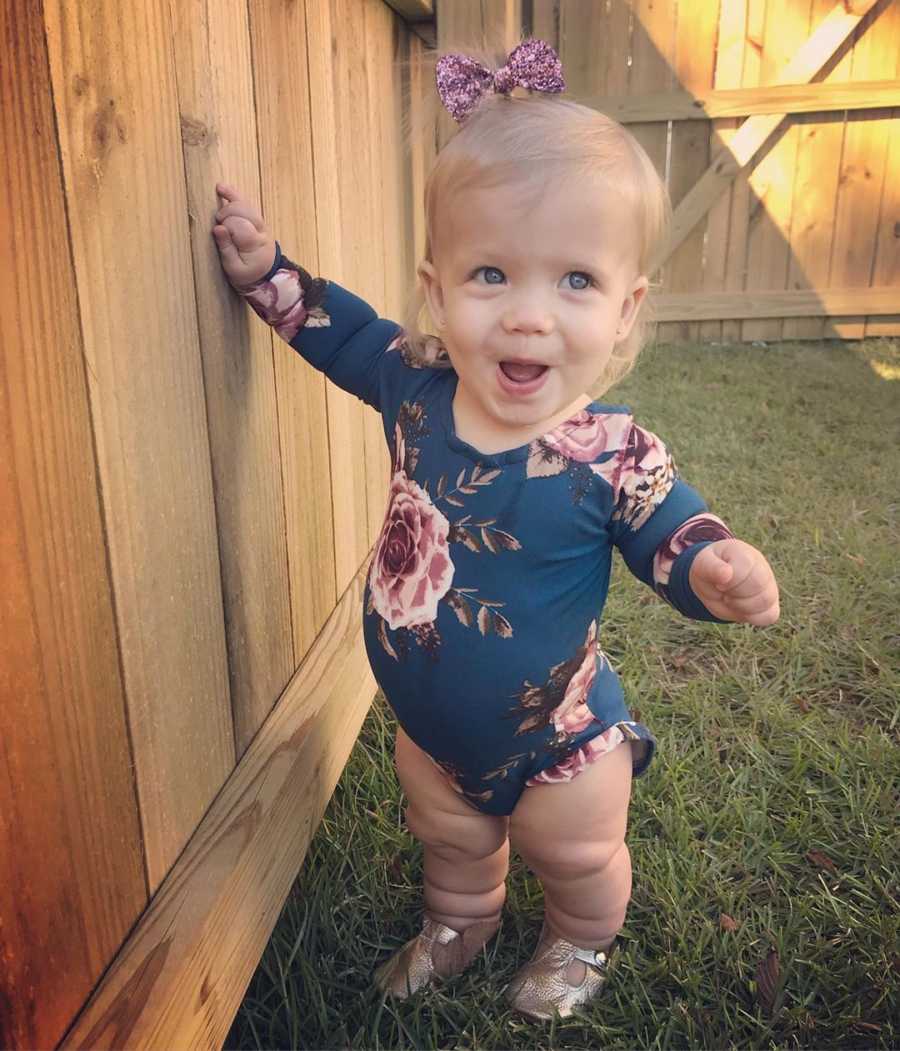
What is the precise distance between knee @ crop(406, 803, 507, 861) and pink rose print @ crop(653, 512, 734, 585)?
444mm

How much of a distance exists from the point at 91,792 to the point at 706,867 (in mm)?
1045

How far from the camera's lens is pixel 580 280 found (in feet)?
3.77

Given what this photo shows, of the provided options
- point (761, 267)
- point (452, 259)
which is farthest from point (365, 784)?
point (761, 267)

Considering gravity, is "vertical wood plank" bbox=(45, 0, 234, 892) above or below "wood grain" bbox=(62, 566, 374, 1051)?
above

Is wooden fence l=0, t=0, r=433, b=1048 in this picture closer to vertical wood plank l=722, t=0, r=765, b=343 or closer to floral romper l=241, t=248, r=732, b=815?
floral romper l=241, t=248, r=732, b=815

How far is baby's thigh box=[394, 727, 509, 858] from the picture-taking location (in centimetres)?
138

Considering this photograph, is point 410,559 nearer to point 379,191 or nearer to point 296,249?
point 296,249

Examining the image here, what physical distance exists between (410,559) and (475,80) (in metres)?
0.61

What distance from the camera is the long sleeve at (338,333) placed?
1404 mm

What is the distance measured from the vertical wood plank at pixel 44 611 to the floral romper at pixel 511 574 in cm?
43

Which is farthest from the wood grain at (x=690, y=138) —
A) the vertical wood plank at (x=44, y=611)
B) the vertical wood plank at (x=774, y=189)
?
the vertical wood plank at (x=44, y=611)

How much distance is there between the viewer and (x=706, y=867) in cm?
160

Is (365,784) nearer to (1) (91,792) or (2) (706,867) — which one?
(2) (706,867)

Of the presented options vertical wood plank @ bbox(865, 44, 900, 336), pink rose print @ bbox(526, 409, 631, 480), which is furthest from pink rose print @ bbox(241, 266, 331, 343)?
vertical wood plank @ bbox(865, 44, 900, 336)
